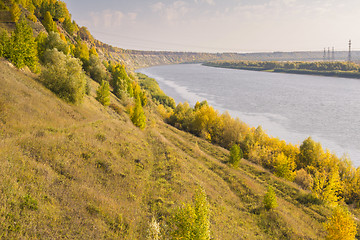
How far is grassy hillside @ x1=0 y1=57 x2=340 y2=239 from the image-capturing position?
1181cm

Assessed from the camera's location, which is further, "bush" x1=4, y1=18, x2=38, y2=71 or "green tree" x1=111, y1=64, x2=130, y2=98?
"green tree" x1=111, y1=64, x2=130, y2=98

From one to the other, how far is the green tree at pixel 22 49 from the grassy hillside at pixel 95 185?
7.56 ft

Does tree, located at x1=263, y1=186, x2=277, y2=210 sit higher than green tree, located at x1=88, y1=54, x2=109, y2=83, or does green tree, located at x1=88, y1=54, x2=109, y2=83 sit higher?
green tree, located at x1=88, y1=54, x2=109, y2=83

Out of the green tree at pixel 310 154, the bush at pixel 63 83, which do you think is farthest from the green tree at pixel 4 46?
the green tree at pixel 310 154

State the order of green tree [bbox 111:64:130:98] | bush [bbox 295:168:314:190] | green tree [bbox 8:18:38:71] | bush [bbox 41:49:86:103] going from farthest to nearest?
green tree [bbox 111:64:130:98], bush [bbox 295:168:314:190], bush [bbox 41:49:86:103], green tree [bbox 8:18:38:71]

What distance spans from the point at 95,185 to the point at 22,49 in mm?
33350

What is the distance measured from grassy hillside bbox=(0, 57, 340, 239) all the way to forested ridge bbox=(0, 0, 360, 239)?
0.26 ft

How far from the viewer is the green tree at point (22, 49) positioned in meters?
35.0

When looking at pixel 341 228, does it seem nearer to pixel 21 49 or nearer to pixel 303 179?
pixel 303 179

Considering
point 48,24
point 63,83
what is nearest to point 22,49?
point 63,83

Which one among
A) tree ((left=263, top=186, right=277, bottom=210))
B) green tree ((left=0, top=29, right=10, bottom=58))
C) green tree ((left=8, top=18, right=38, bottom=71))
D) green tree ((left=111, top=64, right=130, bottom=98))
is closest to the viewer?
tree ((left=263, top=186, right=277, bottom=210))

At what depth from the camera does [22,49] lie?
1411 inches

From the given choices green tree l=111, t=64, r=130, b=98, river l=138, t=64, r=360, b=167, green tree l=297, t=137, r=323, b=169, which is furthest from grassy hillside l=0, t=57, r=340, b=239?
river l=138, t=64, r=360, b=167

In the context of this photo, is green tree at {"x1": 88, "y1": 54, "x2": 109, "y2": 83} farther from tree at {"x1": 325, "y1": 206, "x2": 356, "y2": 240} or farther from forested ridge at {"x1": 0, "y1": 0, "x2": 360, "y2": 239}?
tree at {"x1": 325, "y1": 206, "x2": 356, "y2": 240}
